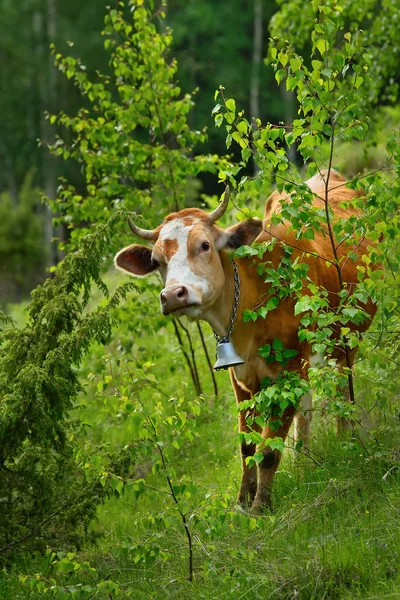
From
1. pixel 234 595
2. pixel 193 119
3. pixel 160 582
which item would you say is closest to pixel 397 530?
pixel 234 595

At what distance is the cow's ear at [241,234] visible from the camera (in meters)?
6.51

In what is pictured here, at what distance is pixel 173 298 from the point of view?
5871 millimetres

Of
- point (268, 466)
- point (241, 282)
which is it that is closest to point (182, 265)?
point (241, 282)

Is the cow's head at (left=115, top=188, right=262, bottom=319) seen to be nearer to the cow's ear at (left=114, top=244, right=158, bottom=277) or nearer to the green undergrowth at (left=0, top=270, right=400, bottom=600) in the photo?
the cow's ear at (left=114, top=244, right=158, bottom=277)

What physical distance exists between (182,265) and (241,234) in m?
0.59

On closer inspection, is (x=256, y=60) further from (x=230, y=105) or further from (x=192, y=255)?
(x=230, y=105)

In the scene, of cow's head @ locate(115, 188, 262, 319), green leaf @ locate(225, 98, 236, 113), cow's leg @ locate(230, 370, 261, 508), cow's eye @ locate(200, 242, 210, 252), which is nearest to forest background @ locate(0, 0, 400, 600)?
green leaf @ locate(225, 98, 236, 113)

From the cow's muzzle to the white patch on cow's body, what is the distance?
0.15 ft

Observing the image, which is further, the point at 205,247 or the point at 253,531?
the point at 205,247

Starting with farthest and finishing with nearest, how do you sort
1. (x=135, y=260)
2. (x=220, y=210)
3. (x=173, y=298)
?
(x=135, y=260) → (x=220, y=210) → (x=173, y=298)

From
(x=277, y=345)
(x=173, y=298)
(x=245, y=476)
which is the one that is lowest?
(x=245, y=476)

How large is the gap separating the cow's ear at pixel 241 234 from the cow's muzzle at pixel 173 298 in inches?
28.4

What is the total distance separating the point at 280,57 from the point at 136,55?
408cm

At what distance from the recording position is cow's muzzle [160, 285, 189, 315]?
5867mm
